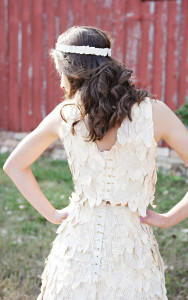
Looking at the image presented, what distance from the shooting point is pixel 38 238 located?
166 inches

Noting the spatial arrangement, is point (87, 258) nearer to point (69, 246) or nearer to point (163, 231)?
point (69, 246)

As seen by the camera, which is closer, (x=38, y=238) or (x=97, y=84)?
(x=97, y=84)

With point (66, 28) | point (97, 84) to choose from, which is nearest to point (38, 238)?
point (97, 84)

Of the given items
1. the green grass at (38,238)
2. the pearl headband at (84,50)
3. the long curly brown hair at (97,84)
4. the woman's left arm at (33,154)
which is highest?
the pearl headband at (84,50)

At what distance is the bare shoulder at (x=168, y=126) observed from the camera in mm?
1790

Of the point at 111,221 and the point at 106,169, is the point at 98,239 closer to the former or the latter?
the point at 111,221

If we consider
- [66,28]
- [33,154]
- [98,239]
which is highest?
[66,28]

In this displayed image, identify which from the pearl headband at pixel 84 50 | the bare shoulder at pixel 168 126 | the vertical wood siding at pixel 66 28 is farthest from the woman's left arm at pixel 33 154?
the vertical wood siding at pixel 66 28

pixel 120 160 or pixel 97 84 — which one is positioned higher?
pixel 97 84

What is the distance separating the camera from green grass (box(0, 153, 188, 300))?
11.4 ft

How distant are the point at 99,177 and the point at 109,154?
0.10 metres

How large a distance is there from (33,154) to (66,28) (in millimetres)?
5298

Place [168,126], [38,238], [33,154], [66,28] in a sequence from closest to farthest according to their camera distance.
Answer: [168,126] → [33,154] → [38,238] → [66,28]

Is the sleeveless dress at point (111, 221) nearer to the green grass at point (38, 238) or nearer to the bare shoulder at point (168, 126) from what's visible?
the bare shoulder at point (168, 126)
